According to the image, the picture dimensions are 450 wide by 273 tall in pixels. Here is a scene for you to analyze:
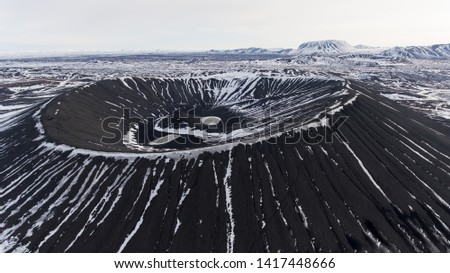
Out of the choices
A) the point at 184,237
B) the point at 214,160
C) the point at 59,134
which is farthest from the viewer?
the point at 59,134

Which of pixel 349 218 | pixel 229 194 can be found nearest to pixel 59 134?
pixel 229 194

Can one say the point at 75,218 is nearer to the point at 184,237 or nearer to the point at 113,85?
the point at 184,237

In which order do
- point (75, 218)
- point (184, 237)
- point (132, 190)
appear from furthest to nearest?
point (132, 190)
point (75, 218)
point (184, 237)

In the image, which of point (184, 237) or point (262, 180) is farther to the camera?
point (262, 180)

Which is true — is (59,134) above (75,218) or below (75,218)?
above

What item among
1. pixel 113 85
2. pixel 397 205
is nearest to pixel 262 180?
pixel 397 205

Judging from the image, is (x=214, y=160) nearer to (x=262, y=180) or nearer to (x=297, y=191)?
(x=262, y=180)
